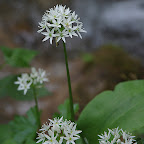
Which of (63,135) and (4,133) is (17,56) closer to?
(4,133)

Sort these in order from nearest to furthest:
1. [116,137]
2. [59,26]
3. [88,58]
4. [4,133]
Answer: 1. [116,137]
2. [59,26]
3. [4,133]
4. [88,58]

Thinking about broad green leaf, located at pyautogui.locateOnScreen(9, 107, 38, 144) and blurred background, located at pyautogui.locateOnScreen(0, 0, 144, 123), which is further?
blurred background, located at pyautogui.locateOnScreen(0, 0, 144, 123)

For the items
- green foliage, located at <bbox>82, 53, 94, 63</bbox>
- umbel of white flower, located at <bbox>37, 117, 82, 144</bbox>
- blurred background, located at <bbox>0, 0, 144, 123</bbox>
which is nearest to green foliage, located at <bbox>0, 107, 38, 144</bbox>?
umbel of white flower, located at <bbox>37, 117, 82, 144</bbox>

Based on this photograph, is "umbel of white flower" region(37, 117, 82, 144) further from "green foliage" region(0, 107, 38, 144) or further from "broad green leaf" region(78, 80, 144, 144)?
"green foliage" region(0, 107, 38, 144)

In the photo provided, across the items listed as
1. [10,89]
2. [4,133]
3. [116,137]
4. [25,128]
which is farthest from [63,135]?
[10,89]

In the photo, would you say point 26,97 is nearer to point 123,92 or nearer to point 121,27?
point 123,92

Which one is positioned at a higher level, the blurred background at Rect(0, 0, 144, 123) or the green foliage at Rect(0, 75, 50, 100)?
the blurred background at Rect(0, 0, 144, 123)

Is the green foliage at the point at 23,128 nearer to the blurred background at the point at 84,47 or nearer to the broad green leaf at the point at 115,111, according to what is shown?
the broad green leaf at the point at 115,111
